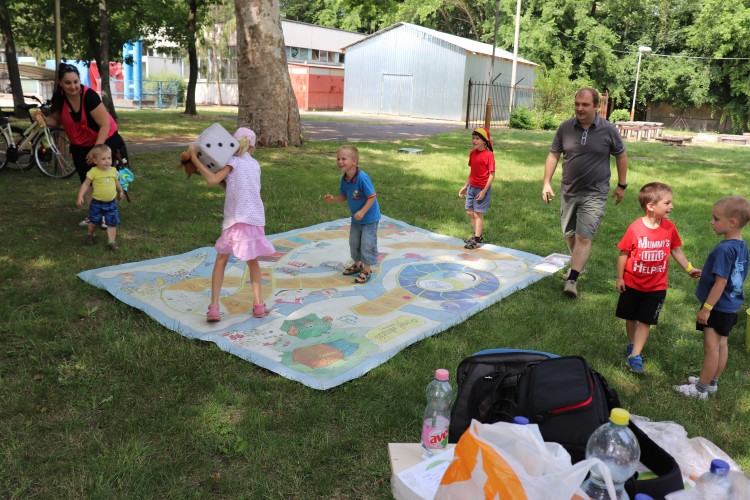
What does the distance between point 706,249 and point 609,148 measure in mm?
2669

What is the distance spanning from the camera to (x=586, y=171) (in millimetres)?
5594

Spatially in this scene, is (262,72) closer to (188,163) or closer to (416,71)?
(188,163)

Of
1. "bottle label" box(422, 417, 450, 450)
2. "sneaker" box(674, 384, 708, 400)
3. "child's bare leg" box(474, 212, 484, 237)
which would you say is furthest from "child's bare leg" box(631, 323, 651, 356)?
"child's bare leg" box(474, 212, 484, 237)

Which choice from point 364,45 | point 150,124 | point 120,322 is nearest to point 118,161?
point 120,322

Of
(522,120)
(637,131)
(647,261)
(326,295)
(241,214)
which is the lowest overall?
(326,295)

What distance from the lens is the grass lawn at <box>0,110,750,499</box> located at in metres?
2.91

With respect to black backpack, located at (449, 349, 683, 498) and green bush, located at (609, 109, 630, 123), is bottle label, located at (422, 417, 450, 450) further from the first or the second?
green bush, located at (609, 109, 630, 123)

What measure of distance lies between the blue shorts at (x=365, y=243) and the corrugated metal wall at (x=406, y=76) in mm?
29089

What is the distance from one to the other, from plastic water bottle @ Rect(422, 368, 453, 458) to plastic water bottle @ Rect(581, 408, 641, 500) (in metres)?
0.69

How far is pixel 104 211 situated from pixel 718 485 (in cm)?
583

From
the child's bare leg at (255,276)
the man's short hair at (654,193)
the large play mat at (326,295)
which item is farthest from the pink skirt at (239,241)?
the man's short hair at (654,193)

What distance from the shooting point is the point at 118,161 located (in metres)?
6.84

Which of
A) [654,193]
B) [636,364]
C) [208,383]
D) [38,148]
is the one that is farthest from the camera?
[38,148]

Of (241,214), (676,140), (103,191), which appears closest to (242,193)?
(241,214)
